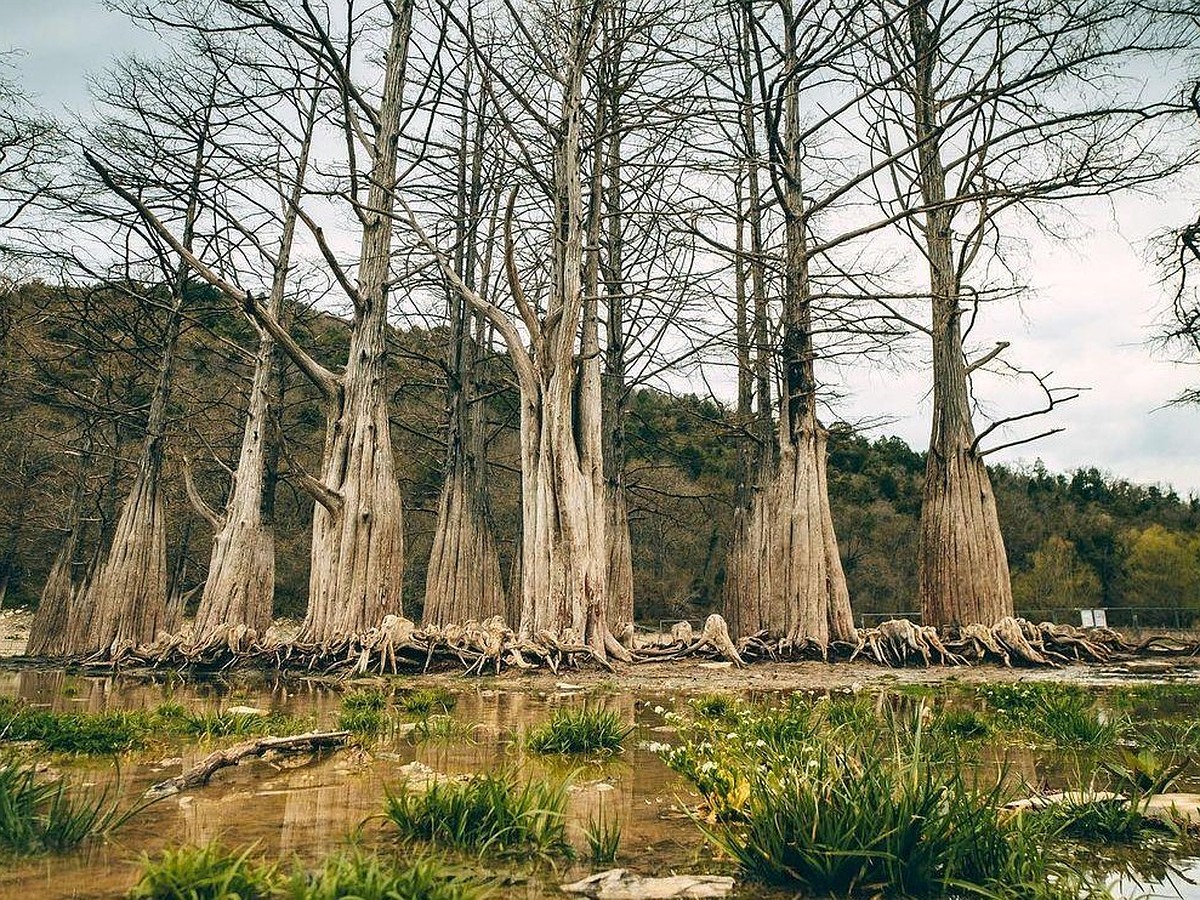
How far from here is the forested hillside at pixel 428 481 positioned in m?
20.4

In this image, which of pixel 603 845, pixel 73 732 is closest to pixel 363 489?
pixel 73 732

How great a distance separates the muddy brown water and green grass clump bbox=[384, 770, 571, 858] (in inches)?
3.8

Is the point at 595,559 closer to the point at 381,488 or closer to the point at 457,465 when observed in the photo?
the point at 381,488

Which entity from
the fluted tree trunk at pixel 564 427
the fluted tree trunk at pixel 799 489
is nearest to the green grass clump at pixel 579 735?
the fluted tree trunk at pixel 564 427

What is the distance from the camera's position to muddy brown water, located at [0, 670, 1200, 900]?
218cm

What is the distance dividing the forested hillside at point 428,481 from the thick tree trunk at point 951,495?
214 centimetres

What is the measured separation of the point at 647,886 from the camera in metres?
2.12

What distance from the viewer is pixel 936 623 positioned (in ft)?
49.0

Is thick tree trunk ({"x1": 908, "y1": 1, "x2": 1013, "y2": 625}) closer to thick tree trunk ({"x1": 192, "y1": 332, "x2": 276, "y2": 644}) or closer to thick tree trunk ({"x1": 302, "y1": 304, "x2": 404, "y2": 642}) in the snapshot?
thick tree trunk ({"x1": 302, "y1": 304, "x2": 404, "y2": 642})

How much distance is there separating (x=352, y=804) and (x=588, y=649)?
7.77 m

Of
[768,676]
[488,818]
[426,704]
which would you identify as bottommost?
[768,676]

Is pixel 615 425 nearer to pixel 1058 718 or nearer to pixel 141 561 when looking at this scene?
pixel 141 561

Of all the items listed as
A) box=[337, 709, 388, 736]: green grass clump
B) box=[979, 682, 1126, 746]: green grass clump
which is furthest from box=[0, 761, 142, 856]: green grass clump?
box=[979, 682, 1126, 746]: green grass clump

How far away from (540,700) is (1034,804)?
535 cm
